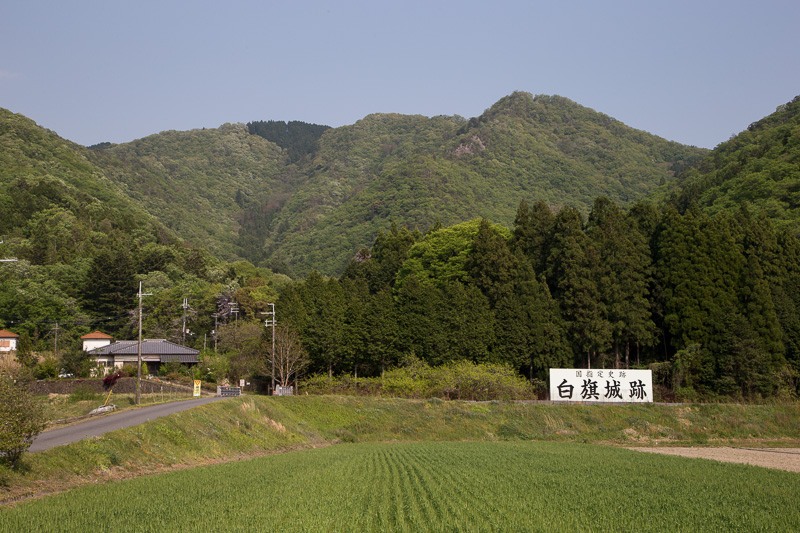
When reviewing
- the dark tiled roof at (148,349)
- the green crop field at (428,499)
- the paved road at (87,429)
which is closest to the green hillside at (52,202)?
the dark tiled roof at (148,349)

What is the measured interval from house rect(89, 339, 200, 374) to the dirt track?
171 ft

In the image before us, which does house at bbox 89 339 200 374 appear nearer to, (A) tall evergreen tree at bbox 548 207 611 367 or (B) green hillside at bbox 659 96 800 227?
(A) tall evergreen tree at bbox 548 207 611 367

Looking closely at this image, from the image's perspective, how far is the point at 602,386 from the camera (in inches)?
1693

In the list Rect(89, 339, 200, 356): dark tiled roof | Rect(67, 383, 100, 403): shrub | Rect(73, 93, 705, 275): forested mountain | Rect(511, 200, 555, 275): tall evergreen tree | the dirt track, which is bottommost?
the dirt track

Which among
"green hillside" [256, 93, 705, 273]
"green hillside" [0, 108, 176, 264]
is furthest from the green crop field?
"green hillside" [256, 93, 705, 273]

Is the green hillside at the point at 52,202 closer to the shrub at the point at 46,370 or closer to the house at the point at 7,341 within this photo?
the house at the point at 7,341

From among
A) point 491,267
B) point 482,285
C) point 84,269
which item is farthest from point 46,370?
point 491,267

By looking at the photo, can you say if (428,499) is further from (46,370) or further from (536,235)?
(46,370)

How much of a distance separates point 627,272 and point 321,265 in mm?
99545

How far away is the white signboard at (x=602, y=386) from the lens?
42875mm

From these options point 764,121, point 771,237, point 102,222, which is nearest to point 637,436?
point 771,237

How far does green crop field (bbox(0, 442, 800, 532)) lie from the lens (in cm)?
1252

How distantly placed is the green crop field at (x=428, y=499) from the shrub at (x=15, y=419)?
1.89 meters

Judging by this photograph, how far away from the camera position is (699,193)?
8344 cm
